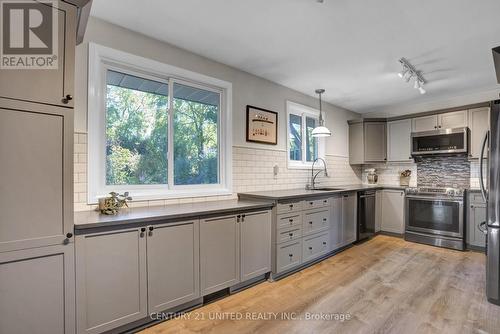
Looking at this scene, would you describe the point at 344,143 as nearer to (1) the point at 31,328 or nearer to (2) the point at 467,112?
(2) the point at 467,112

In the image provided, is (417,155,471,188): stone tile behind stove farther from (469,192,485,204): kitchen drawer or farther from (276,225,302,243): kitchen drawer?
(276,225,302,243): kitchen drawer

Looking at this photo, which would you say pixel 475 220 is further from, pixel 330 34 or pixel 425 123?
pixel 330 34

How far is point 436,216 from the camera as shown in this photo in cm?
418

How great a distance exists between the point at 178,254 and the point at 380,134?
183 inches

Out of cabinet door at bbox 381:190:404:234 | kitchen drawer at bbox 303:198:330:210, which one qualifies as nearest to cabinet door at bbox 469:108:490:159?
cabinet door at bbox 381:190:404:234

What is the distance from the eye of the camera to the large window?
418 centimetres

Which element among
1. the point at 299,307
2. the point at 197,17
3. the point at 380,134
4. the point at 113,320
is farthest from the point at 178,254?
the point at 380,134

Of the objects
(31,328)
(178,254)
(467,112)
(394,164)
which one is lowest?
(31,328)

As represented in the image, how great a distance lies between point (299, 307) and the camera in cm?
231

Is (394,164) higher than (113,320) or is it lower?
higher

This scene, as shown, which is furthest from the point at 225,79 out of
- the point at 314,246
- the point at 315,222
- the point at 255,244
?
the point at 314,246

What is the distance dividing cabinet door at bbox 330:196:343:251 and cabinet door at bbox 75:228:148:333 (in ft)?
8.61

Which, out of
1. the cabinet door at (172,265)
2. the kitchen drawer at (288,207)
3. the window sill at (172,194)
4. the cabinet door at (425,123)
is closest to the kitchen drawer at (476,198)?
the cabinet door at (425,123)

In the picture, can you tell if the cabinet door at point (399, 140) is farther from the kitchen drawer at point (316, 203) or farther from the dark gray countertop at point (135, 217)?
the dark gray countertop at point (135, 217)
